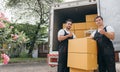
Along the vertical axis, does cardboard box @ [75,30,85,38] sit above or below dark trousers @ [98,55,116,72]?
above

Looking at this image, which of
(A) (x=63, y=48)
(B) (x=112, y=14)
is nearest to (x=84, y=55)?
(A) (x=63, y=48)

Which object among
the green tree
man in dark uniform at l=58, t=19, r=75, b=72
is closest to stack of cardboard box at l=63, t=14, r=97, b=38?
man in dark uniform at l=58, t=19, r=75, b=72

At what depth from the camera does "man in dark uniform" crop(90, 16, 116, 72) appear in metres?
4.55

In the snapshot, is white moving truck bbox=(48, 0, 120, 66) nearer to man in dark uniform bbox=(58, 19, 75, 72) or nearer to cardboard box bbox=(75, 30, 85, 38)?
cardboard box bbox=(75, 30, 85, 38)

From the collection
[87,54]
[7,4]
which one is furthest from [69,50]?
[7,4]

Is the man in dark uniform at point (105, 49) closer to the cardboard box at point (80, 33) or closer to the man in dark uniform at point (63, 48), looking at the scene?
the man in dark uniform at point (63, 48)

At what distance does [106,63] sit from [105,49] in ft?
0.91

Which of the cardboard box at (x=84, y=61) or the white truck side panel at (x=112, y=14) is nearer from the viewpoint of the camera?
the cardboard box at (x=84, y=61)

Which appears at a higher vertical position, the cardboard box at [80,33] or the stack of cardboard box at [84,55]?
the cardboard box at [80,33]

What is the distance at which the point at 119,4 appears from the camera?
627 centimetres

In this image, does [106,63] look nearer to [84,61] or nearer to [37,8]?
[84,61]

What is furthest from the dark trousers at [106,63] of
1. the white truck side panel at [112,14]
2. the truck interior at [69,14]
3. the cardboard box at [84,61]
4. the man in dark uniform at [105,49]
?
the truck interior at [69,14]

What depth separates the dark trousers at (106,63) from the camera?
14.9 feet

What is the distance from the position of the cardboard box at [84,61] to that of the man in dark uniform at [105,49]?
0.16 m
